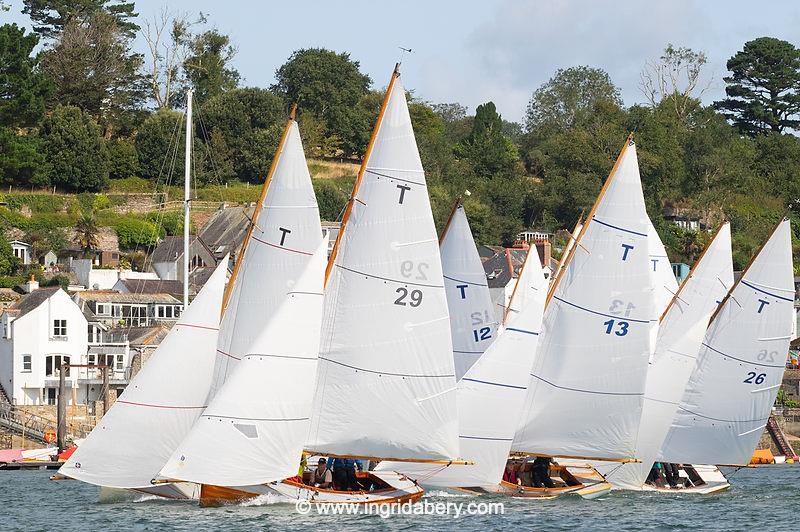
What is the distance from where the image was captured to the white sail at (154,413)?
126 ft

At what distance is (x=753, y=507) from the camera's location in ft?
148

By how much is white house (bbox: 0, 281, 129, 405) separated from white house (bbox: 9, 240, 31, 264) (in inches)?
828

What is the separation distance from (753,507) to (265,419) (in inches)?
654

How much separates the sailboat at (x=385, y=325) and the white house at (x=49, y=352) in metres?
46.2

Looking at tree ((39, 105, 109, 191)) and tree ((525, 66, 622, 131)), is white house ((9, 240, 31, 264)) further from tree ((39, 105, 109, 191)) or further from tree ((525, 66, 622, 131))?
tree ((525, 66, 622, 131))

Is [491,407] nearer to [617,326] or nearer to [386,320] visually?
[617,326]

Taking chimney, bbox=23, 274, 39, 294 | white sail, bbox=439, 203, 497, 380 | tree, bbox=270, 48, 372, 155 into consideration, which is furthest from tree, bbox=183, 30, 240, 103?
white sail, bbox=439, 203, 497, 380

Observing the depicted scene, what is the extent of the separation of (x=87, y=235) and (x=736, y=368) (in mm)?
67816

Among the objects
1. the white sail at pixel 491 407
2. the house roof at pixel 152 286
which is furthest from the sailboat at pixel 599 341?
the house roof at pixel 152 286

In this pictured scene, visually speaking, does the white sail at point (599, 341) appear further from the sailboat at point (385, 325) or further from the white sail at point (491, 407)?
the sailboat at point (385, 325)

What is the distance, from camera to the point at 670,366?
154ft

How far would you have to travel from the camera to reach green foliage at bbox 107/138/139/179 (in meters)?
119

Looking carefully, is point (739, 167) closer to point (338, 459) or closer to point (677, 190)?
point (677, 190)

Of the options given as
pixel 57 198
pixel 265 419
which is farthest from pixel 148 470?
pixel 57 198
